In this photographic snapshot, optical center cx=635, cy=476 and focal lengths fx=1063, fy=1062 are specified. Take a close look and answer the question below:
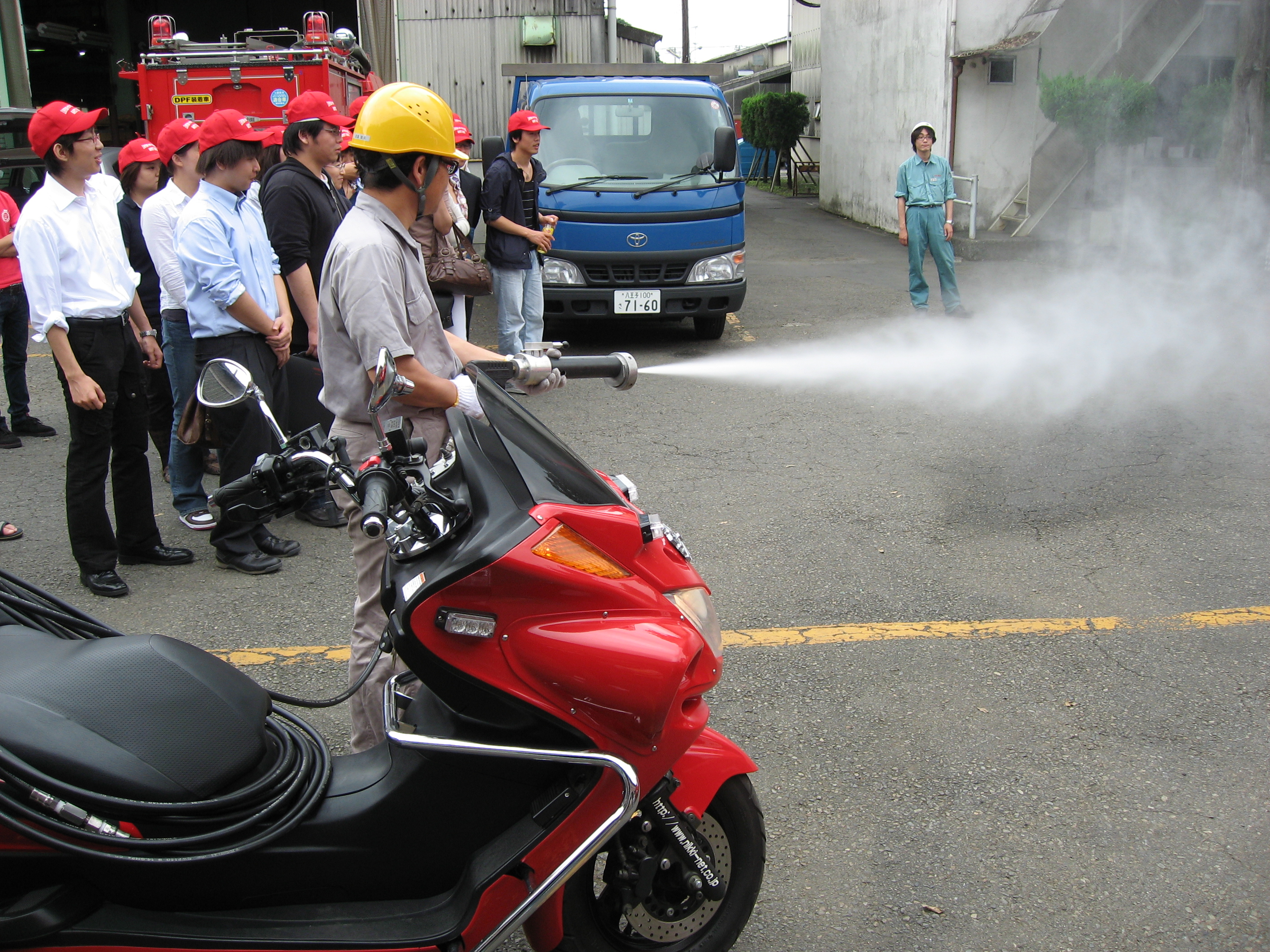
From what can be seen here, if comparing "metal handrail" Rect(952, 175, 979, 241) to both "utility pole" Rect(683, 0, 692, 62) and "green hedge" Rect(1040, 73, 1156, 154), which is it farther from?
"utility pole" Rect(683, 0, 692, 62)

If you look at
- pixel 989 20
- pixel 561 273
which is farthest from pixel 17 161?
pixel 989 20

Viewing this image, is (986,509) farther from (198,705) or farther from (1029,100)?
(1029,100)

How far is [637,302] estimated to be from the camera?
9.03 meters

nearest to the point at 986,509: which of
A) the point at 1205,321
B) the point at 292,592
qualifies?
the point at 292,592

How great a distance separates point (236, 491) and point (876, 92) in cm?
1851

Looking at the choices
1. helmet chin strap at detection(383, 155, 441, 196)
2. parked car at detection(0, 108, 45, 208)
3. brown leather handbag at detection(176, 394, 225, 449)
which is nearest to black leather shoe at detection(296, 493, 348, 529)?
brown leather handbag at detection(176, 394, 225, 449)

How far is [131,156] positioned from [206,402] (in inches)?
173

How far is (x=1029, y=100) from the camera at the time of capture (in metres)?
15.3

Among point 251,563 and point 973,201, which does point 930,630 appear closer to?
point 251,563

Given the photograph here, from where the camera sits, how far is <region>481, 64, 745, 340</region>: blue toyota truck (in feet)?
29.5

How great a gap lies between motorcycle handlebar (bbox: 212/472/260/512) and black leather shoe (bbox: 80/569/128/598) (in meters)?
2.84

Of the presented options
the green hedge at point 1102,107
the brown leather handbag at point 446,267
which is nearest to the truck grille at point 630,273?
the brown leather handbag at point 446,267

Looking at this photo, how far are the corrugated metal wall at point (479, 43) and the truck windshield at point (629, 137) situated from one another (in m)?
8.69

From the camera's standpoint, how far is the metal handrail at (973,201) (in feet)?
48.2
